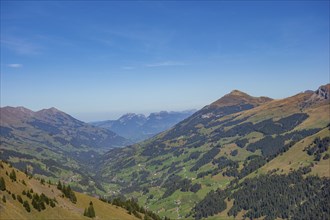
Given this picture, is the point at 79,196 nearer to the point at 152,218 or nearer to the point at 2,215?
the point at 152,218

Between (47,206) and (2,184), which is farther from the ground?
(2,184)

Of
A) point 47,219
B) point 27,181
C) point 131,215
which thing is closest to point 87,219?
point 47,219

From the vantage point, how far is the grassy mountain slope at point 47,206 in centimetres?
10151

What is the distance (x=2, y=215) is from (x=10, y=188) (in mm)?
25894

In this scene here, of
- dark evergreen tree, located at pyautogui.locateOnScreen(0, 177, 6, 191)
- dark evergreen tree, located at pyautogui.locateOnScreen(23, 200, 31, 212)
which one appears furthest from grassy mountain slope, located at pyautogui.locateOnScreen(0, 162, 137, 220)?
dark evergreen tree, located at pyautogui.locateOnScreen(0, 177, 6, 191)

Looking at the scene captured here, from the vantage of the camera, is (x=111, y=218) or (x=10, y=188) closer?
(x=10, y=188)

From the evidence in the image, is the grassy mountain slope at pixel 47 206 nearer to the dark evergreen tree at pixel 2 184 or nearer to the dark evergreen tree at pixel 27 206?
the dark evergreen tree at pixel 27 206

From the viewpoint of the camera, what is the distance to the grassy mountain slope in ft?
333

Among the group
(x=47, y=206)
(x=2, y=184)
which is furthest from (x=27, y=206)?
(x=2, y=184)

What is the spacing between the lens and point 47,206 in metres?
117

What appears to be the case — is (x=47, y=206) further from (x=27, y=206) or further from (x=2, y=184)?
(x=2, y=184)

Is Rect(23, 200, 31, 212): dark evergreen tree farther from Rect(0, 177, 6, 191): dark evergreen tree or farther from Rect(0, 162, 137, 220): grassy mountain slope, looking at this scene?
Rect(0, 177, 6, 191): dark evergreen tree

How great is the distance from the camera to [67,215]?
11775 centimetres

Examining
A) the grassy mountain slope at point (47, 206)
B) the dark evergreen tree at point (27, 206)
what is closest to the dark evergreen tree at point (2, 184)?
the grassy mountain slope at point (47, 206)
